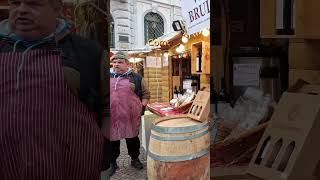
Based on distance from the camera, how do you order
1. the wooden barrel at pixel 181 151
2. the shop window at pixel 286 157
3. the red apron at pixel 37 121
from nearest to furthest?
the red apron at pixel 37 121, the shop window at pixel 286 157, the wooden barrel at pixel 181 151

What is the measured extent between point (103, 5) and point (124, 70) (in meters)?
2.43

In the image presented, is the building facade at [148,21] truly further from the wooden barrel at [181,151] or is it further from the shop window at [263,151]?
the shop window at [263,151]

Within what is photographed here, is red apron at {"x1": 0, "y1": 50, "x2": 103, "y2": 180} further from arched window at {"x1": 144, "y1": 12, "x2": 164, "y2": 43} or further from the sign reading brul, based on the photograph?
arched window at {"x1": 144, "y1": 12, "x2": 164, "y2": 43}

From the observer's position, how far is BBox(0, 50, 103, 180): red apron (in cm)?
104

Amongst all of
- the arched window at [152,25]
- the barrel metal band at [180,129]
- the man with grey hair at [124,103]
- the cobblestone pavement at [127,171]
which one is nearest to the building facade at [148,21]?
the arched window at [152,25]

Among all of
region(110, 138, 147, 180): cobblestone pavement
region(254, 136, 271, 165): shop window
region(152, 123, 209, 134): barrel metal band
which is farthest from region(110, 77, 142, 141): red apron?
region(254, 136, 271, 165): shop window

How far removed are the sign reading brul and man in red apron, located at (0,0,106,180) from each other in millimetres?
2010

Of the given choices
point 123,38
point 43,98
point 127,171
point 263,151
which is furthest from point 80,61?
point 123,38

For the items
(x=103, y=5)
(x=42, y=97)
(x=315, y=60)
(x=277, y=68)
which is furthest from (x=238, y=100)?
(x=42, y=97)

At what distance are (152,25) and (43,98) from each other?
8.78 metres

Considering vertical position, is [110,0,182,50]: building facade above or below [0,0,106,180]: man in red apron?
above

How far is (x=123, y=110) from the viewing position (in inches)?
142

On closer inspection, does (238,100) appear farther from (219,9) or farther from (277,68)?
(219,9)

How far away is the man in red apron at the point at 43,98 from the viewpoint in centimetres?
104
